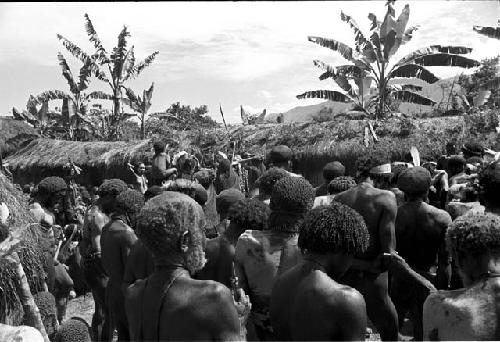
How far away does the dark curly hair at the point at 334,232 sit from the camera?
253cm

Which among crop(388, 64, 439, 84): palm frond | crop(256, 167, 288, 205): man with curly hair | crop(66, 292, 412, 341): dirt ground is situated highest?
crop(388, 64, 439, 84): palm frond

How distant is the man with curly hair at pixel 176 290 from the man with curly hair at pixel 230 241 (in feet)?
4.15

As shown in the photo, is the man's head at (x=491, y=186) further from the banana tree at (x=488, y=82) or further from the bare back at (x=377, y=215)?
the banana tree at (x=488, y=82)

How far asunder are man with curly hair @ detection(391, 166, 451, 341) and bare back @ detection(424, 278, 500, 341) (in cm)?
232

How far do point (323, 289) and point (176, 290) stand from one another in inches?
24.8

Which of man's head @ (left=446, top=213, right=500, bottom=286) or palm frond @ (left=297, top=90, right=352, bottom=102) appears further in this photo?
palm frond @ (left=297, top=90, right=352, bottom=102)

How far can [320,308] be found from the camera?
239 cm

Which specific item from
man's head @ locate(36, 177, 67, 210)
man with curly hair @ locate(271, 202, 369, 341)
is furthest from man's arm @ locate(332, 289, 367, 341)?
man's head @ locate(36, 177, 67, 210)

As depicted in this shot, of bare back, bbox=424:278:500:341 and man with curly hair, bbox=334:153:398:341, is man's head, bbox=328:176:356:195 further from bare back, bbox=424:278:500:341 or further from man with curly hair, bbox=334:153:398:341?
bare back, bbox=424:278:500:341

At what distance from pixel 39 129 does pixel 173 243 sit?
23.1 meters

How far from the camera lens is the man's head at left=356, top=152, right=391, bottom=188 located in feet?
16.1

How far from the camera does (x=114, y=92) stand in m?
21.6

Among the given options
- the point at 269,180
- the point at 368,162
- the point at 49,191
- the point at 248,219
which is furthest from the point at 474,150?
the point at 49,191

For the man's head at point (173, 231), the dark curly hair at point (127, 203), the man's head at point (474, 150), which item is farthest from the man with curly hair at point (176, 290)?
the man's head at point (474, 150)
